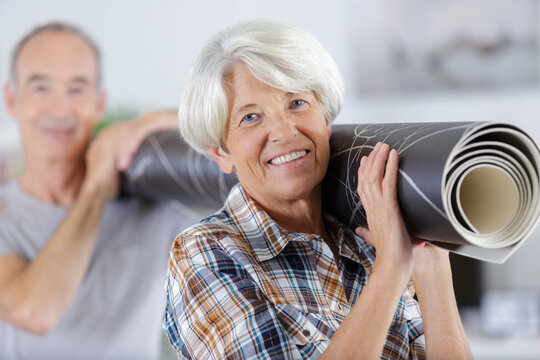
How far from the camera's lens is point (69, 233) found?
114 centimetres

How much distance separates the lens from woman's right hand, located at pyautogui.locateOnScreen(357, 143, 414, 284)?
1.64ft

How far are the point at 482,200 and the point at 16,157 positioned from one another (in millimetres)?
2162

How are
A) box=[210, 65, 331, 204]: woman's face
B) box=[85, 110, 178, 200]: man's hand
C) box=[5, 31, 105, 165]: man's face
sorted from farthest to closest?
box=[5, 31, 105, 165]: man's face → box=[85, 110, 178, 200]: man's hand → box=[210, 65, 331, 204]: woman's face

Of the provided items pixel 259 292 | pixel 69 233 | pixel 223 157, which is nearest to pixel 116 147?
pixel 69 233

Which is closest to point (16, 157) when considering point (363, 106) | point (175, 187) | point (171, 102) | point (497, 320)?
point (171, 102)

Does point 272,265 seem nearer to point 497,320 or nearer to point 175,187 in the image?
point 175,187

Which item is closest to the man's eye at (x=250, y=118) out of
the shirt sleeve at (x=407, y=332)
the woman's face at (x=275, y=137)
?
the woman's face at (x=275, y=137)

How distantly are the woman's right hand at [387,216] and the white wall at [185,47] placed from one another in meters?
2.10

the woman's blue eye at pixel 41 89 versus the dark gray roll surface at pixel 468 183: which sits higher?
the woman's blue eye at pixel 41 89

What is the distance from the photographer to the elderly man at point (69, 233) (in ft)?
3.77

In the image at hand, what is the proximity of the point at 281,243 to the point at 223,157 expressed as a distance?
0.10 metres

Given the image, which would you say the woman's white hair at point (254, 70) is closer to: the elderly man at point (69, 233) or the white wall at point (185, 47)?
the elderly man at point (69, 233)

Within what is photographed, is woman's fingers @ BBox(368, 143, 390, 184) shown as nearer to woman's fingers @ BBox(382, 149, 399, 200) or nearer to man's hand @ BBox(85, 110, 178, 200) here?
woman's fingers @ BBox(382, 149, 399, 200)

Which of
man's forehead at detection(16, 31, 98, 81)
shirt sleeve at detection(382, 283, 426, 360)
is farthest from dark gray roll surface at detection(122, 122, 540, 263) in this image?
man's forehead at detection(16, 31, 98, 81)
